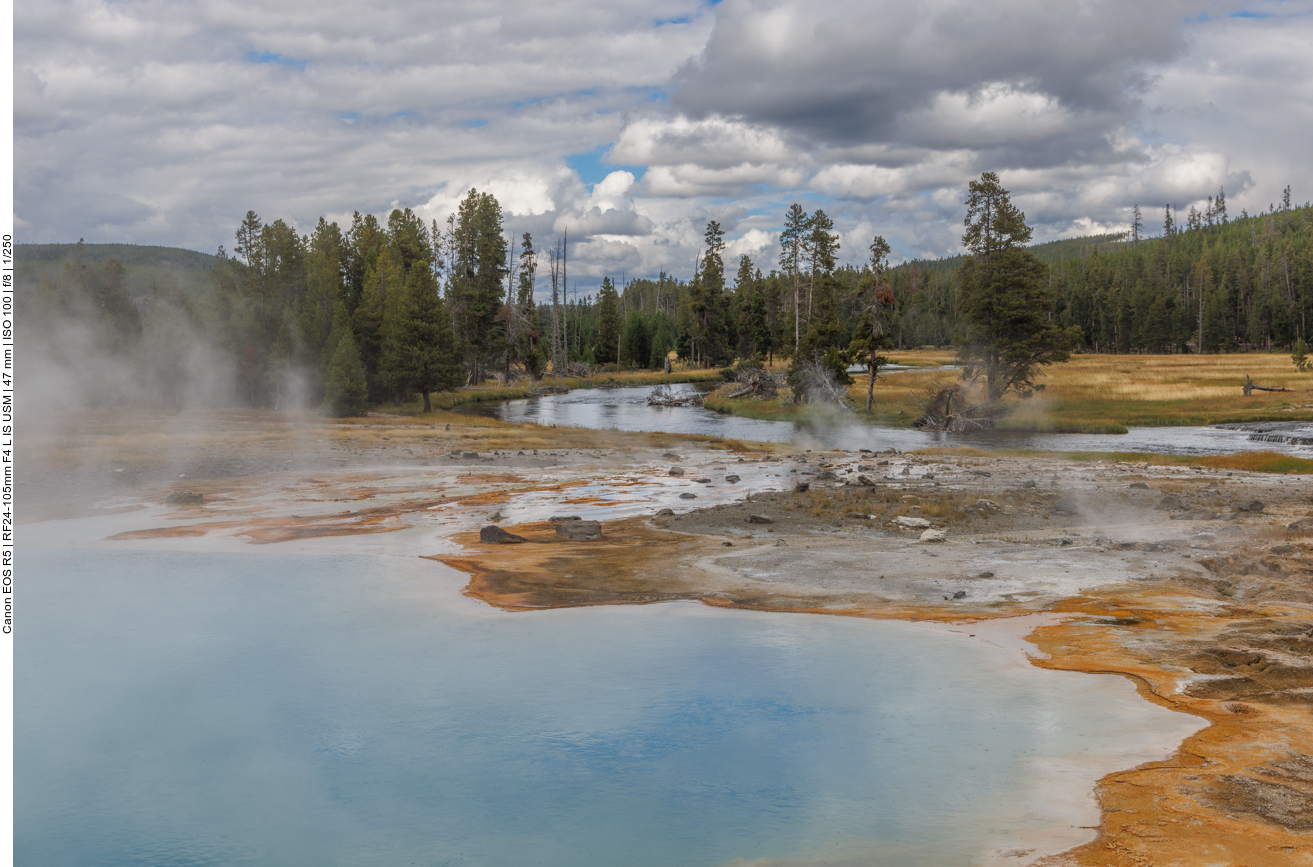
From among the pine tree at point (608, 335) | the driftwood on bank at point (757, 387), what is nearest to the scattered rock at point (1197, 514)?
the driftwood on bank at point (757, 387)

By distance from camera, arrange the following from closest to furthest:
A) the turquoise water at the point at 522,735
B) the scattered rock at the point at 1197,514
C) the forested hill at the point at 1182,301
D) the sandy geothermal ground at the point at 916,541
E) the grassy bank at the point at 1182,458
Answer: the turquoise water at the point at 522,735
the sandy geothermal ground at the point at 916,541
the scattered rock at the point at 1197,514
the grassy bank at the point at 1182,458
the forested hill at the point at 1182,301

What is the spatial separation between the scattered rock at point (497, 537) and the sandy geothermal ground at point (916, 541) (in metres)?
0.29

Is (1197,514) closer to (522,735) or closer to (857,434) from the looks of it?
(522,735)

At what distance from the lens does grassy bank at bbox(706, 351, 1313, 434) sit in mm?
51094

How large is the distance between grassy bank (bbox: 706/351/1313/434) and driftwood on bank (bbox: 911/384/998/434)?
3.79 feet

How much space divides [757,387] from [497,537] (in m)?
51.6

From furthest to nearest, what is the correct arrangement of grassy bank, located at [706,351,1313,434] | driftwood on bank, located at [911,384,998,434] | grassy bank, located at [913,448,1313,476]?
1. grassy bank, located at [706,351,1313,434]
2. driftwood on bank, located at [911,384,998,434]
3. grassy bank, located at [913,448,1313,476]

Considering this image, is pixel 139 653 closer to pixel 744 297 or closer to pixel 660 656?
pixel 660 656

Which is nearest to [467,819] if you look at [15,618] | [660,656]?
[660,656]

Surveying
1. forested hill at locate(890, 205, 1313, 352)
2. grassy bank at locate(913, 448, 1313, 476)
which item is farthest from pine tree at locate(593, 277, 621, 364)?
grassy bank at locate(913, 448, 1313, 476)

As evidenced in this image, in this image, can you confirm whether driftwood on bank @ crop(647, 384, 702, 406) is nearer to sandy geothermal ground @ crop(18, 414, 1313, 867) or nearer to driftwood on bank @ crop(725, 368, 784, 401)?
driftwood on bank @ crop(725, 368, 784, 401)

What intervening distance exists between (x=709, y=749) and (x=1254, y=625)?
7418 mm

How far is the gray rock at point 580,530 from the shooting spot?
1812cm

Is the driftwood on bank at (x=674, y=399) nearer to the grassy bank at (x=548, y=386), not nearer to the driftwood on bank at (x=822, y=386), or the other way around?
the driftwood on bank at (x=822, y=386)
